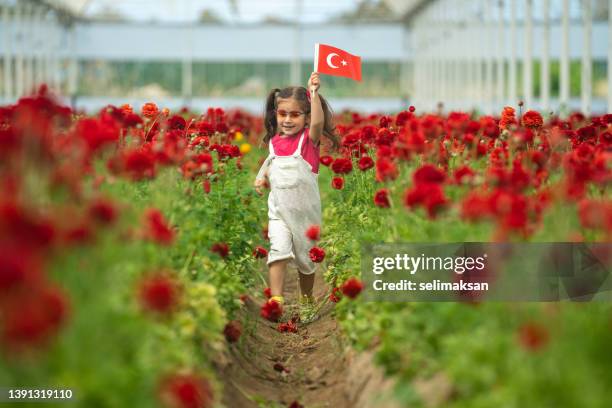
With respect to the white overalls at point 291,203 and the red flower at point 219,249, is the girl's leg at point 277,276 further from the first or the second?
the red flower at point 219,249

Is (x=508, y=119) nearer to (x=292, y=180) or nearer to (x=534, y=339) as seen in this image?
(x=292, y=180)

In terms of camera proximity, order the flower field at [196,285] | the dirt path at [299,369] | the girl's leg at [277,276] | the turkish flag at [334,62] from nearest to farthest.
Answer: the flower field at [196,285], the dirt path at [299,369], the turkish flag at [334,62], the girl's leg at [277,276]

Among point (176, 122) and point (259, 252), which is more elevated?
point (176, 122)

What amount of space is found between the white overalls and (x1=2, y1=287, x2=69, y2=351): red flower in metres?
3.34

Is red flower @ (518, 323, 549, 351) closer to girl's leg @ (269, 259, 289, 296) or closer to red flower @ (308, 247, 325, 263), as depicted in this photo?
red flower @ (308, 247, 325, 263)

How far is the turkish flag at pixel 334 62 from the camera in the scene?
17.8 ft

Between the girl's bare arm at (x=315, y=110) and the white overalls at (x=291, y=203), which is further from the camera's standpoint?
the white overalls at (x=291, y=203)

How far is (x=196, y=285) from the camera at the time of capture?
165 inches

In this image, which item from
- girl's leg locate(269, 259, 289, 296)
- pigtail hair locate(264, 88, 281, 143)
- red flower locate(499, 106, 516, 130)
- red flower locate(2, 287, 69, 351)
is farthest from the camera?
pigtail hair locate(264, 88, 281, 143)

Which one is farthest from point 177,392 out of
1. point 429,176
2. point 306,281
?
point 306,281

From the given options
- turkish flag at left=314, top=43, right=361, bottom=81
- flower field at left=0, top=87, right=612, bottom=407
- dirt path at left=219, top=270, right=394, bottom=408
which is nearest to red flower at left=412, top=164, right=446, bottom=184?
flower field at left=0, top=87, right=612, bottom=407

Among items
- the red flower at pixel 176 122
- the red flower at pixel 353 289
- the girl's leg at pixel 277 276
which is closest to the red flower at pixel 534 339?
the red flower at pixel 353 289

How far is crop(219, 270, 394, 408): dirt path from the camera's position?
4203mm

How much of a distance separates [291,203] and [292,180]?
13 cm
